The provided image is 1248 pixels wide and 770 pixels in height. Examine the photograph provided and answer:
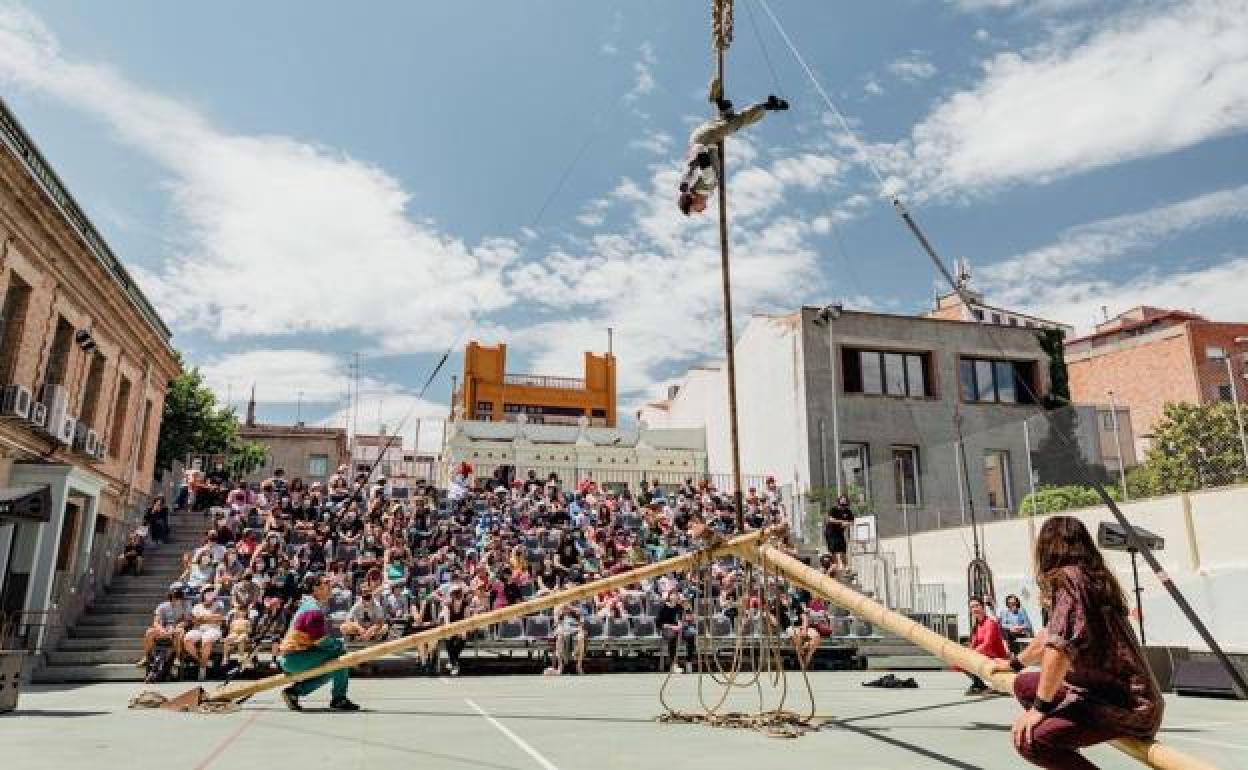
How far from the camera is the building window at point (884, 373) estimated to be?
102 ft

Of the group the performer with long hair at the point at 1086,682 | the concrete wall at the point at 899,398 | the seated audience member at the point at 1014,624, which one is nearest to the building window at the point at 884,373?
the concrete wall at the point at 899,398

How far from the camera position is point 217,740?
7.28 metres

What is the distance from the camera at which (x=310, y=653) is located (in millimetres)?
9609

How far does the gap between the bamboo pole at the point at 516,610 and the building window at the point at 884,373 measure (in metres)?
23.4

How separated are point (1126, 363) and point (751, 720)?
6031 centimetres

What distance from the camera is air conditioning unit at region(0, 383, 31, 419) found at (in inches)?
583

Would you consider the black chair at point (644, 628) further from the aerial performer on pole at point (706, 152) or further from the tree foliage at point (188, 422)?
the tree foliage at point (188, 422)

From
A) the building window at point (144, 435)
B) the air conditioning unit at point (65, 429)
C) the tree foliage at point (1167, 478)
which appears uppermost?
the building window at point (144, 435)

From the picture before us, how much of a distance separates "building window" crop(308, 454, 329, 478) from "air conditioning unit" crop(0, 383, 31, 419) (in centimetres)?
4516

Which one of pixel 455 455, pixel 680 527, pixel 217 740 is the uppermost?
pixel 455 455

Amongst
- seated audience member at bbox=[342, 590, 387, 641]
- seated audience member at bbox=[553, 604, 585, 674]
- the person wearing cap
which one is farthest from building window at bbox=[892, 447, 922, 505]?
Answer: the person wearing cap

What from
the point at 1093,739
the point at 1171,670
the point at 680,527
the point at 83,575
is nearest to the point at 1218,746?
the point at 1093,739

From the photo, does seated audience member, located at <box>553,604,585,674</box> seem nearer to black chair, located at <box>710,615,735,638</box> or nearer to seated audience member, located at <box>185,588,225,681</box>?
black chair, located at <box>710,615,735,638</box>

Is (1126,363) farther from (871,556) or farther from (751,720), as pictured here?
(751,720)
